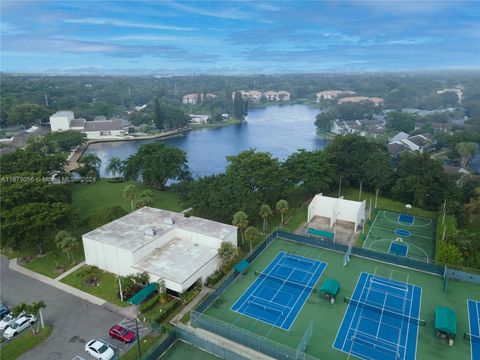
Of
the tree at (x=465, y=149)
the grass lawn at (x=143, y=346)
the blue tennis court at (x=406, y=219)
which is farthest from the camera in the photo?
the tree at (x=465, y=149)

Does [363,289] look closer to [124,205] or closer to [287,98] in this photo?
[124,205]

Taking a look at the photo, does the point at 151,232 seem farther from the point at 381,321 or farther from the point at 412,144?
the point at 412,144

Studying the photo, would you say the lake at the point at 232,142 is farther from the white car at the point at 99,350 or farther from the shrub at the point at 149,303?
the white car at the point at 99,350

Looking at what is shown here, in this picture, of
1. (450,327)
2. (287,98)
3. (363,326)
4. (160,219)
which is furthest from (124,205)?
(287,98)

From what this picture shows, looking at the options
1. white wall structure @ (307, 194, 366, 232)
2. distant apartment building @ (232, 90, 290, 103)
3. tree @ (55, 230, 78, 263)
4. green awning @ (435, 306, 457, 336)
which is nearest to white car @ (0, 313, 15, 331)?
tree @ (55, 230, 78, 263)

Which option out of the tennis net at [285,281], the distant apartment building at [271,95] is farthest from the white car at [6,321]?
the distant apartment building at [271,95]

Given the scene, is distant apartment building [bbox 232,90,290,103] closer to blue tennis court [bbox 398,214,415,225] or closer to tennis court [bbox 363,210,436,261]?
blue tennis court [bbox 398,214,415,225]

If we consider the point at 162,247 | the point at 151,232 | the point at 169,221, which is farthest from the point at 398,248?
the point at 151,232
